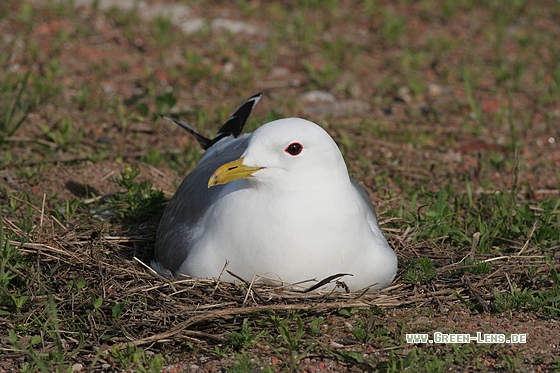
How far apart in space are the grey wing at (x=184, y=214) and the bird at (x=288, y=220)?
162mm

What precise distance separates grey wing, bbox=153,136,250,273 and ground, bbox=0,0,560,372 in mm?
185

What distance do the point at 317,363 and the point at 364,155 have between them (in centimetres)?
326

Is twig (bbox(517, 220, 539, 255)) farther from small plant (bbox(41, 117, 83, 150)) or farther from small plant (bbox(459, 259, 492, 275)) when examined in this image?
small plant (bbox(41, 117, 83, 150))

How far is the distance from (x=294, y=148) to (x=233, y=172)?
1.18 feet

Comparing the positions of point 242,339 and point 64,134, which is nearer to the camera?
point 242,339


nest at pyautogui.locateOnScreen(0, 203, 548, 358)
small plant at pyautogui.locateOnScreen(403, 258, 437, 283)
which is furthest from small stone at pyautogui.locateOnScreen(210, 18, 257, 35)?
small plant at pyautogui.locateOnScreen(403, 258, 437, 283)

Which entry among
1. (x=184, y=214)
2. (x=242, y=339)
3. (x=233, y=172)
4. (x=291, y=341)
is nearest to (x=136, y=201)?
(x=184, y=214)

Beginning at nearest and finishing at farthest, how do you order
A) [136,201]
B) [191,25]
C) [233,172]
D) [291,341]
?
[291,341], [233,172], [136,201], [191,25]

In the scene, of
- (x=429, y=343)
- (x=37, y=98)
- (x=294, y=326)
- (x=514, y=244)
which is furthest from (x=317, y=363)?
(x=37, y=98)

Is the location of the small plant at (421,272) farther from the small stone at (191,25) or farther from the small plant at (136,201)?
the small stone at (191,25)

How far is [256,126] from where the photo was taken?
7.33 m

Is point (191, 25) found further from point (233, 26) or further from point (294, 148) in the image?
point (294, 148)

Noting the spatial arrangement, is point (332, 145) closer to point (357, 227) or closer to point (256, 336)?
point (357, 227)

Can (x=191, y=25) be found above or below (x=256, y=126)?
above
